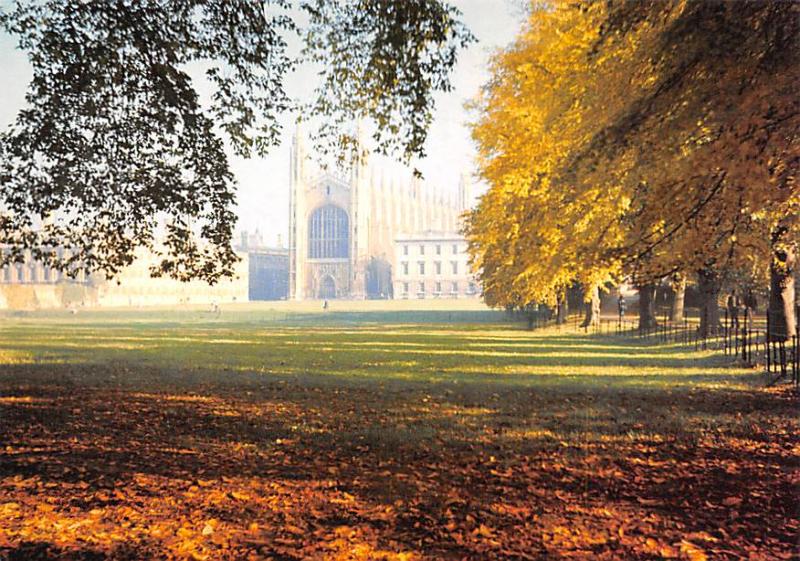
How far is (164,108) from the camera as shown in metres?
7.68

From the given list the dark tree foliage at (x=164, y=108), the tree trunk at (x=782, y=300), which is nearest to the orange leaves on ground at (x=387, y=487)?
the dark tree foliage at (x=164, y=108)

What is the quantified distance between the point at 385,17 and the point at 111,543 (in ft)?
21.4

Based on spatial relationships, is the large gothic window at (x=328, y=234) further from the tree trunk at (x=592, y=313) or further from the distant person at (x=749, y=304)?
the distant person at (x=749, y=304)

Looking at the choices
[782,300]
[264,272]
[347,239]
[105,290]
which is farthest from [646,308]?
[347,239]

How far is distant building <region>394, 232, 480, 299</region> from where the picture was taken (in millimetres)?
62125

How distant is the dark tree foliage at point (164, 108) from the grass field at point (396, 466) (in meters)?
2.36

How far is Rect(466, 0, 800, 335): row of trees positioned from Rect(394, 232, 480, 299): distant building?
155ft

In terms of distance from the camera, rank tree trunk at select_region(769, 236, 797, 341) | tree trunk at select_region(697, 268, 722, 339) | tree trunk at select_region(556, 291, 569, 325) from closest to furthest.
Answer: tree trunk at select_region(769, 236, 797, 341) < tree trunk at select_region(697, 268, 722, 339) < tree trunk at select_region(556, 291, 569, 325)

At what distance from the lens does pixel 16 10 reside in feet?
23.1

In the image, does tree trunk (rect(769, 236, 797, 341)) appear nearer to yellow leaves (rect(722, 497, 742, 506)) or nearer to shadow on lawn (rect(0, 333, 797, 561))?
shadow on lawn (rect(0, 333, 797, 561))

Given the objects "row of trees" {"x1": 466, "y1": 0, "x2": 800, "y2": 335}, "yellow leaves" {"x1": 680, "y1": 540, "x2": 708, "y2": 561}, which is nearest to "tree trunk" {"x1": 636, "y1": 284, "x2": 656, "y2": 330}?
"row of trees" {"x1": 466, "y1": 0, "x2": 800, "y2": 335}

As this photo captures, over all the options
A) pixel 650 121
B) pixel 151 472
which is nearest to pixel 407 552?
pixel 151 472

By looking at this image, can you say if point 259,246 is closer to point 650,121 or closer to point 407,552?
point 650,121

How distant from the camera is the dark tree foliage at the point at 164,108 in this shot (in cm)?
722
